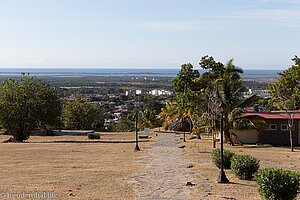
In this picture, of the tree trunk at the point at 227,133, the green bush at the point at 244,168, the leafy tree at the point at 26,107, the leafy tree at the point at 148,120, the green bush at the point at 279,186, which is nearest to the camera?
the green bush at the point at 279,186

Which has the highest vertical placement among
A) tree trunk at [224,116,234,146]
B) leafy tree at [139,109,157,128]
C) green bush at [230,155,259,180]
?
green bush at [230,155,259,180]

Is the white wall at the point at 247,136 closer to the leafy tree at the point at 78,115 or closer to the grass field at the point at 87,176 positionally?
the grass field at the point at 87,176

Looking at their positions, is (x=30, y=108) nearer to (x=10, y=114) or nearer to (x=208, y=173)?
(x=10, y=114)

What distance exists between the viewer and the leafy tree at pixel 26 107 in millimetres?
31953

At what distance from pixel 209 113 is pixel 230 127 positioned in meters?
2.14

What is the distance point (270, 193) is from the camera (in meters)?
10.4

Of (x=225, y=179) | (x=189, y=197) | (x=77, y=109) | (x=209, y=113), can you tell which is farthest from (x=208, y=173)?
(x=77, y=109)

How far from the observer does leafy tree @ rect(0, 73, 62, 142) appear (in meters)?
32.0

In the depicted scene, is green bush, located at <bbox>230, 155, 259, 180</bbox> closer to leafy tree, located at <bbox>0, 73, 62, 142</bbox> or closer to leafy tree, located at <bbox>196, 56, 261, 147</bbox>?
leafy tree, located at <bbox>196, 56, 261, 147</bbox>

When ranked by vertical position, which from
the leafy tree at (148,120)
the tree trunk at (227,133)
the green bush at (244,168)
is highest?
the green bush at (244,168)

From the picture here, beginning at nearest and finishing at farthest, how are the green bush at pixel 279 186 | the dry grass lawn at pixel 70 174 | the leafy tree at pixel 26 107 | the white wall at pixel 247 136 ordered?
the green bush at pixel 279 186 < the dry grass lawn at pixel 70 174 < the white wall at pixel 247 136 < the leafy tree at pixel 26 107

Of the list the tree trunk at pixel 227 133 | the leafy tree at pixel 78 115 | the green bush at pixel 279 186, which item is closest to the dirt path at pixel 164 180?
the green bush at pixel 279 186

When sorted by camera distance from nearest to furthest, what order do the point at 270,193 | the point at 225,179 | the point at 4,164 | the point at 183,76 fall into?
the point at 270,193 < the point at 225,179 < the point at 4,164 < the point at 183,76

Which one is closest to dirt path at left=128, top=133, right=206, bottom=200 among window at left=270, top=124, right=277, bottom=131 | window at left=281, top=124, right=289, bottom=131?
window at left=270, top=124, right=277, bottom=131
